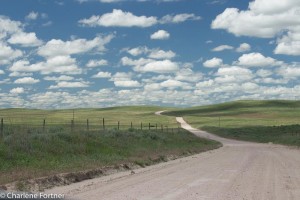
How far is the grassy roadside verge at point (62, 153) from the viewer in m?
18.3

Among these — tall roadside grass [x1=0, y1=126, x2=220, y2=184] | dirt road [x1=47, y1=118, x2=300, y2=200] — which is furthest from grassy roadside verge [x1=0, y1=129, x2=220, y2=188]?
dirt road [x1=47, y1=118, x2=300, y2=200]

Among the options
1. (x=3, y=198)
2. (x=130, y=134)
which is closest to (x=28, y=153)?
(x=3, y=198)

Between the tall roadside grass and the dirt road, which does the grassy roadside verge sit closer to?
the tall roadside grass

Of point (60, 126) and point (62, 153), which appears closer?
point (62, 153)

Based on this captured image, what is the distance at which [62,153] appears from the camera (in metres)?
22.9

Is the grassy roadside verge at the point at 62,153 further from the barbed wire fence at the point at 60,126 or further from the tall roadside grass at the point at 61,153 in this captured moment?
the barbed wire fence at the point at 60,126

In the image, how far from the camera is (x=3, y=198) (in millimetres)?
6250

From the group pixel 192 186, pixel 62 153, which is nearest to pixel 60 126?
pixel 62 153

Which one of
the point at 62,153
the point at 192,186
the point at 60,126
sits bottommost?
the point at 192,186

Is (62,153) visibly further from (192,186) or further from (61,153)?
(192,186)

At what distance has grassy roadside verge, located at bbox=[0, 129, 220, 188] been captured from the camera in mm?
18266

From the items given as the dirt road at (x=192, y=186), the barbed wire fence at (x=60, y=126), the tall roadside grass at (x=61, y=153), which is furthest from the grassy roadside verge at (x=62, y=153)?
the barbed wire fence at (x=60, y=126)

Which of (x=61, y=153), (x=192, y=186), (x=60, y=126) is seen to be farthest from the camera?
(x=60, y=126)

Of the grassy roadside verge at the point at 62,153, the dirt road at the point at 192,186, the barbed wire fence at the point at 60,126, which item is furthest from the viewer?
the barbed wire fence at the point at 60,126
